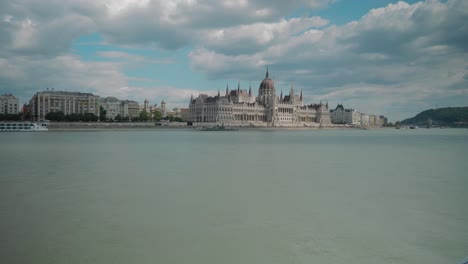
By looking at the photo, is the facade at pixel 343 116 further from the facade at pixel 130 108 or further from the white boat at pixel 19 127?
the white boat at pixel 19 127

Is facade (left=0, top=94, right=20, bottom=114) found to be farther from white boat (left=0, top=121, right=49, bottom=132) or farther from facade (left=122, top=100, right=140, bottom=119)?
white boat (left=0, top=121, right=49, bottom=132)

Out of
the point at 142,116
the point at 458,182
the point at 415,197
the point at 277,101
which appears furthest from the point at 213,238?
the point at 277,101

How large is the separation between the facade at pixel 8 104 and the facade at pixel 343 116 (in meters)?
128

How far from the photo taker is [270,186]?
1457 cm

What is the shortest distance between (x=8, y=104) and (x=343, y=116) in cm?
13770

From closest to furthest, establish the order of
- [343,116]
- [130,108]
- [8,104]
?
[8,104]
[130,108]
[343,116]

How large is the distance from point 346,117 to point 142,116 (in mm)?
105846

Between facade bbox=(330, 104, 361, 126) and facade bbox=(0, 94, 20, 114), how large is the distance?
421ft

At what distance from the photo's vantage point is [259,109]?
13362cm

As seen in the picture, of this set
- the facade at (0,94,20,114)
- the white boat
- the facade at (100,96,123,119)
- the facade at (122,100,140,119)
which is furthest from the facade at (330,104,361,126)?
the white boat

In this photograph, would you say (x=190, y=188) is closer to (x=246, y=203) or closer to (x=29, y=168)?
(x=246, y=203)

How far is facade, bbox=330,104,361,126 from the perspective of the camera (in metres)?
183

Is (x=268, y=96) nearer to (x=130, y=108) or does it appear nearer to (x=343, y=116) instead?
(x=130, y=108)

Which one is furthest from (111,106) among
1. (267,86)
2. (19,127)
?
(19,127)
